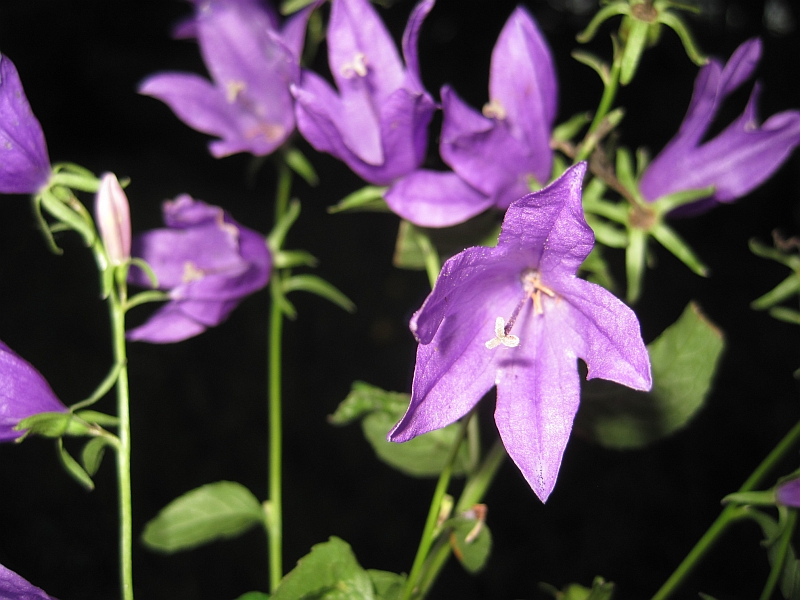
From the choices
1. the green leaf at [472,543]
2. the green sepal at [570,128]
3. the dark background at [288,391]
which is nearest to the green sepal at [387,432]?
the green leaf at [472,543]

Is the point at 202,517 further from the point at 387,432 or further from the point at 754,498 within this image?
the point at 754,498

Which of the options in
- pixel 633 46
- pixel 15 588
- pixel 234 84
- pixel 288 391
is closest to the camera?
pixel 15 588

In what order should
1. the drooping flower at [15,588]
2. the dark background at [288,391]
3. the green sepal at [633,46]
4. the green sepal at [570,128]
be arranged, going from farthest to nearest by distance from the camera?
the dark background at [288,391]
the green sepal at [570,128]
the green sepal at [633,46]
the drooping flower at [15,588]

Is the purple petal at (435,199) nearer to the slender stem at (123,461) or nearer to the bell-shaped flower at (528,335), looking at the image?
the bell-shaped flower at (528,335)

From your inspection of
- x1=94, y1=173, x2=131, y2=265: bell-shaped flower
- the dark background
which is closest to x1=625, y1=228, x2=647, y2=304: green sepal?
x1=94, y1=173, x2=131, y2=265: bell-shaped flower

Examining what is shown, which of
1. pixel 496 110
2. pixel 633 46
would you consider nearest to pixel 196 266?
pixel 496 110

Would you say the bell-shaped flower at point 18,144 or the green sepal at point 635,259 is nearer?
the bell-shaped flower at point 18,144
